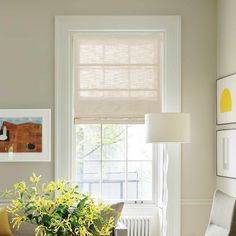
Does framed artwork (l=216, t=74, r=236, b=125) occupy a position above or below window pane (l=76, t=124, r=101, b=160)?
above

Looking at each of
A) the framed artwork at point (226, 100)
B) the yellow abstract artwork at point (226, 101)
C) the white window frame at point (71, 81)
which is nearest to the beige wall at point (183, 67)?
the white window frame at point (71, 81)

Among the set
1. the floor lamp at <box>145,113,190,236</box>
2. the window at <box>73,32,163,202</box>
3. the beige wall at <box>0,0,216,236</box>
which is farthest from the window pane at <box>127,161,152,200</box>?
the floor lamp at <box>145,113,190,236</box>

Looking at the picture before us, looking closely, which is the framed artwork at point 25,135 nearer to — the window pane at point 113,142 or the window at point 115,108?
the window at point 115,108

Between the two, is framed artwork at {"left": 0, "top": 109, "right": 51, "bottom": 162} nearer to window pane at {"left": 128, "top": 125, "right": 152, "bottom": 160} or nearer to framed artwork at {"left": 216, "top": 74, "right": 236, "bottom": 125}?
window pane at {"left": 128, "top": 125, "right": 152, "bottom": 160}

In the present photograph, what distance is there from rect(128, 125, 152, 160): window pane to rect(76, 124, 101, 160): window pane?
0.36 m

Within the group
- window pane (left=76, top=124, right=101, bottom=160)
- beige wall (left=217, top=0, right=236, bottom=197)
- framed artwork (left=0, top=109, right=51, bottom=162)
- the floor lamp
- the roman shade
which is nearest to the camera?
the floor lamp

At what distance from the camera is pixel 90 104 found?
6.41 m

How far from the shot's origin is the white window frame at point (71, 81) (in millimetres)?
6332

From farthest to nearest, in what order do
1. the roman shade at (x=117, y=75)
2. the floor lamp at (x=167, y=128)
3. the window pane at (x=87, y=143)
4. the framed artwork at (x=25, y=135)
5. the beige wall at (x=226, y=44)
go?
the window pane at (x=87, y=143) < the roman shade at (x=117, y=75) < the framed artwork at (x=25, y=135) < the beige wall at (x=226, y=44) < the floor lamp at (x=167, y=128)

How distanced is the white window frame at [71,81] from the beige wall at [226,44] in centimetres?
45

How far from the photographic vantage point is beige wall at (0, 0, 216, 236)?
6359 mm

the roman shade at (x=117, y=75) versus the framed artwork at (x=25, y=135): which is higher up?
the roman shade at (x=117, y=75)

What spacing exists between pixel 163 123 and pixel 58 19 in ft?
5.59

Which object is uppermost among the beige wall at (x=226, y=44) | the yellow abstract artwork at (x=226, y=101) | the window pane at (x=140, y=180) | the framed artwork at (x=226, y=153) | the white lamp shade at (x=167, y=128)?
the beige wall at (x=226, y=44)
